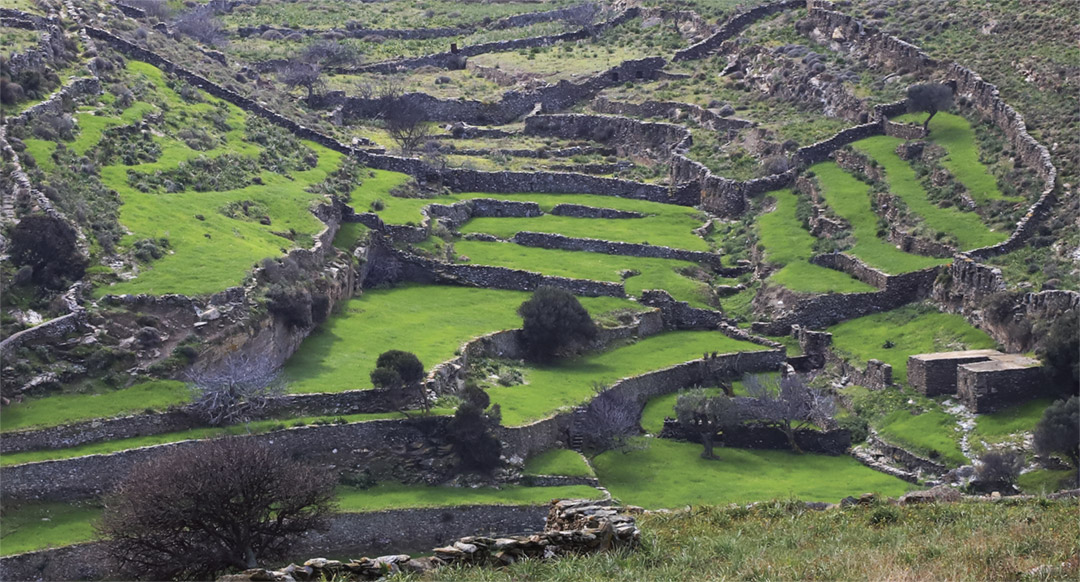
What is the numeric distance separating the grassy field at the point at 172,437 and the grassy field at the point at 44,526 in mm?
1380

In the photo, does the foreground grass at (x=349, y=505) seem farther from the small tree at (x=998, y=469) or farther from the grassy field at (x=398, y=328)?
the small tree at (x=998, y=469)

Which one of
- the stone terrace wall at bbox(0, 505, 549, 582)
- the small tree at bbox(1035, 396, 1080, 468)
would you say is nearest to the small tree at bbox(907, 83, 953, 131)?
the small tree at bbox(1035, 396, 1080, 468)

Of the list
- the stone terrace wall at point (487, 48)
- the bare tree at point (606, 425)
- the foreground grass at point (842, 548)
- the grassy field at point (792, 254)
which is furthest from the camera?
the stone terrace wall at point (487, 48)

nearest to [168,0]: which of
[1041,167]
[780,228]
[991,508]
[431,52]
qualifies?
[431,52]

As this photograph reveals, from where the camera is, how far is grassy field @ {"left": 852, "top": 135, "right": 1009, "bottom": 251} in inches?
2586

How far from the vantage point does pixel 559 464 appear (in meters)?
53.3

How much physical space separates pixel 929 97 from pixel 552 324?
26687 mm

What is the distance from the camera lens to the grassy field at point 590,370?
56.4 meters

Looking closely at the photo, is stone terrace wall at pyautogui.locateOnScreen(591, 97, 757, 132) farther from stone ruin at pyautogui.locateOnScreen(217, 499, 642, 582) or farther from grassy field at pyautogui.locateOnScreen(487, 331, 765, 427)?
stone ruin at pyautogui.locateOnScreen(217, 499, 642, 582)

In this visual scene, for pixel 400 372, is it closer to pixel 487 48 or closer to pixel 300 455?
pixel 300 455

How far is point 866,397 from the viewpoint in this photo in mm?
58531

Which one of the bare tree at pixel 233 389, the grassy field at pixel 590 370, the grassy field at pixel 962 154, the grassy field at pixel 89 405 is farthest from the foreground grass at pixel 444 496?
the grassy field at pixel 962 154

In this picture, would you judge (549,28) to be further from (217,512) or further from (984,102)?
(217,512)

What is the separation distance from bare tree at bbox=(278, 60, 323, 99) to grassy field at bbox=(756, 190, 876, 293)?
A: 32331mm
